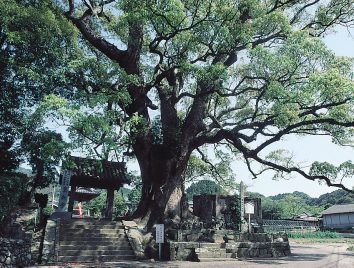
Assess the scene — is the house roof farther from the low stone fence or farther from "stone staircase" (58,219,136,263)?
"stone staircase" (58,219,136,263)

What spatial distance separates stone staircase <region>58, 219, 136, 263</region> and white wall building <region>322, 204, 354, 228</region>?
43.3m

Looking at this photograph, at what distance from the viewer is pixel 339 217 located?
50500 mm

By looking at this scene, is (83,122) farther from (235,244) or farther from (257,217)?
(257,217)

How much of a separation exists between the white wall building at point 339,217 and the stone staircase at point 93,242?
43.3m

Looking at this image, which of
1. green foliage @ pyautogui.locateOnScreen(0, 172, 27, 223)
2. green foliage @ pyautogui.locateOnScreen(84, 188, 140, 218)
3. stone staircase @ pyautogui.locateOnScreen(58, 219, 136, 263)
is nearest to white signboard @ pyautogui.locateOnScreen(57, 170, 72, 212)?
stone staircase @ pyautogui.locateOnScreen(58, 219, 136, 263)

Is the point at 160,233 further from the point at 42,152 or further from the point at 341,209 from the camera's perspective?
the point at 341,209

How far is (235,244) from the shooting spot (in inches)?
525

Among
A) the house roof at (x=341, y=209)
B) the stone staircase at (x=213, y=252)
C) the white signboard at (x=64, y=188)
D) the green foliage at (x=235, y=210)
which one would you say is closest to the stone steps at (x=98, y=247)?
the stone staircase at (x=213, y=252)

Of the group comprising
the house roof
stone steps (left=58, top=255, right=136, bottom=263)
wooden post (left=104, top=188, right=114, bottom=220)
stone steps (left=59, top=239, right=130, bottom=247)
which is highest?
the house roof

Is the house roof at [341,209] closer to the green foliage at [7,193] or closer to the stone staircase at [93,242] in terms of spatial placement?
the stone staircase at [93,242]

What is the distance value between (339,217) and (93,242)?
48.8 m

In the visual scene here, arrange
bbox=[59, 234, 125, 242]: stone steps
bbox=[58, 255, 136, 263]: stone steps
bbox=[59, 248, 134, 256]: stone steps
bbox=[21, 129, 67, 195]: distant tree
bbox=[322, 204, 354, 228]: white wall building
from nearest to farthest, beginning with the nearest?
bbox=[21, 129, 67, 195]: distant tree < bbox=[58, 255, 136, 263]: stone steps < bbox=[59, 248, 134, 256]: stone steps < bbox=[59, 234, 125, 242]: stone steps < bbox=[322, 204, 354, 228]: white wall building

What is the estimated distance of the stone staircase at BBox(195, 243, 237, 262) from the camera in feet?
39.8

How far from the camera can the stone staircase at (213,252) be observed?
12.1m
